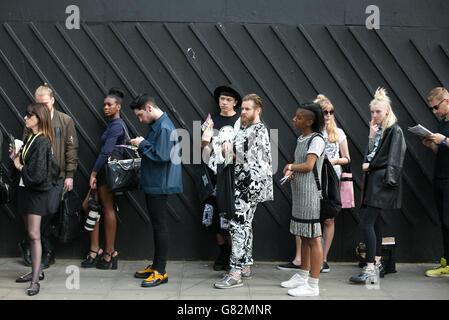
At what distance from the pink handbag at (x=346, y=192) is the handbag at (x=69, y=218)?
3.13m

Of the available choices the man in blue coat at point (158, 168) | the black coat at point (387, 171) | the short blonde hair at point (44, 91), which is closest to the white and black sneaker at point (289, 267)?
the black coat at point (387, 171)

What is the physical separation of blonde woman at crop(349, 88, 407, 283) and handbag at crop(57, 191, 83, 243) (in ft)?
10.6

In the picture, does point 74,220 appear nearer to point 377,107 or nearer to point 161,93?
point 161,93

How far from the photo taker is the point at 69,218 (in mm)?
6227

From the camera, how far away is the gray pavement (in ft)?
17.4

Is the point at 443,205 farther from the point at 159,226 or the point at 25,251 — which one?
the point at 25,251

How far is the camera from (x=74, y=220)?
627 cm

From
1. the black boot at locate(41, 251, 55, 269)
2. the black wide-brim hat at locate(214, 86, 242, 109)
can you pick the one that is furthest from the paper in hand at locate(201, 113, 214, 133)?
the black boot at locate(41, 251, 55, 269)

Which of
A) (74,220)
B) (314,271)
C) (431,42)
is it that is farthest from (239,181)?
(431,42)

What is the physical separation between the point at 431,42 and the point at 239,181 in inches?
128

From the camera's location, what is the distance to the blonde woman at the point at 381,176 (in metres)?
5.79

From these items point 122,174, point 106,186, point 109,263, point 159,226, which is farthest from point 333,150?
point 109,263

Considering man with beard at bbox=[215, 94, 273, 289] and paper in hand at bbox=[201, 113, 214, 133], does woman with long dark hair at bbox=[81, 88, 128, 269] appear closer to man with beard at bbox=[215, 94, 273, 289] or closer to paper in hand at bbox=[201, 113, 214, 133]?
paper in hand at bbox=[201, 113, 214, 133]

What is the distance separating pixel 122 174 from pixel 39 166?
3.43 feet
